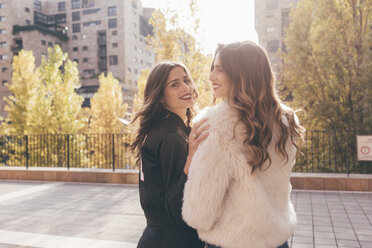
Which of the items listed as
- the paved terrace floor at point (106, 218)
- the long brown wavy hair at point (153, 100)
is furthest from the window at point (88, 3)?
the long brown wavy hair at point (153, 100)

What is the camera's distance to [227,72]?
1502mm

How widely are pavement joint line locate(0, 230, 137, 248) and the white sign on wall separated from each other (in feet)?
21.1

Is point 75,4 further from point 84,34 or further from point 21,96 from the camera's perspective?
point 21,96

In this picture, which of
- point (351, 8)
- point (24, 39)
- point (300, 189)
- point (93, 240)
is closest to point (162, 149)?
point (93, 240)

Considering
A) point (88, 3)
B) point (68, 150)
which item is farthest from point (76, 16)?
point (68, 150)

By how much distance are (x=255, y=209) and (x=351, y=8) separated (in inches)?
474

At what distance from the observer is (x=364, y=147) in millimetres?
8250

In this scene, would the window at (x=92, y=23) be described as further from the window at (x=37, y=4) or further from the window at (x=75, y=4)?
the window at (x=37, y=4)

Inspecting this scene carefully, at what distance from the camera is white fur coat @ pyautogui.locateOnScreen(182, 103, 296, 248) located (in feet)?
4.58

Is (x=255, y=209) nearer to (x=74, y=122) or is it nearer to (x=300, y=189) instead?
(x=300, y=189)

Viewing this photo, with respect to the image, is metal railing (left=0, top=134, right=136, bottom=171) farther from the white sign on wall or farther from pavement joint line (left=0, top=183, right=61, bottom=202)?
the white sign on wall

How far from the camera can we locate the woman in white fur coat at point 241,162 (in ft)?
4.59

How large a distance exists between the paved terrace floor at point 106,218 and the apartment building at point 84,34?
52.6m

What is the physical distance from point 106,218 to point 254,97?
5.36 meters
